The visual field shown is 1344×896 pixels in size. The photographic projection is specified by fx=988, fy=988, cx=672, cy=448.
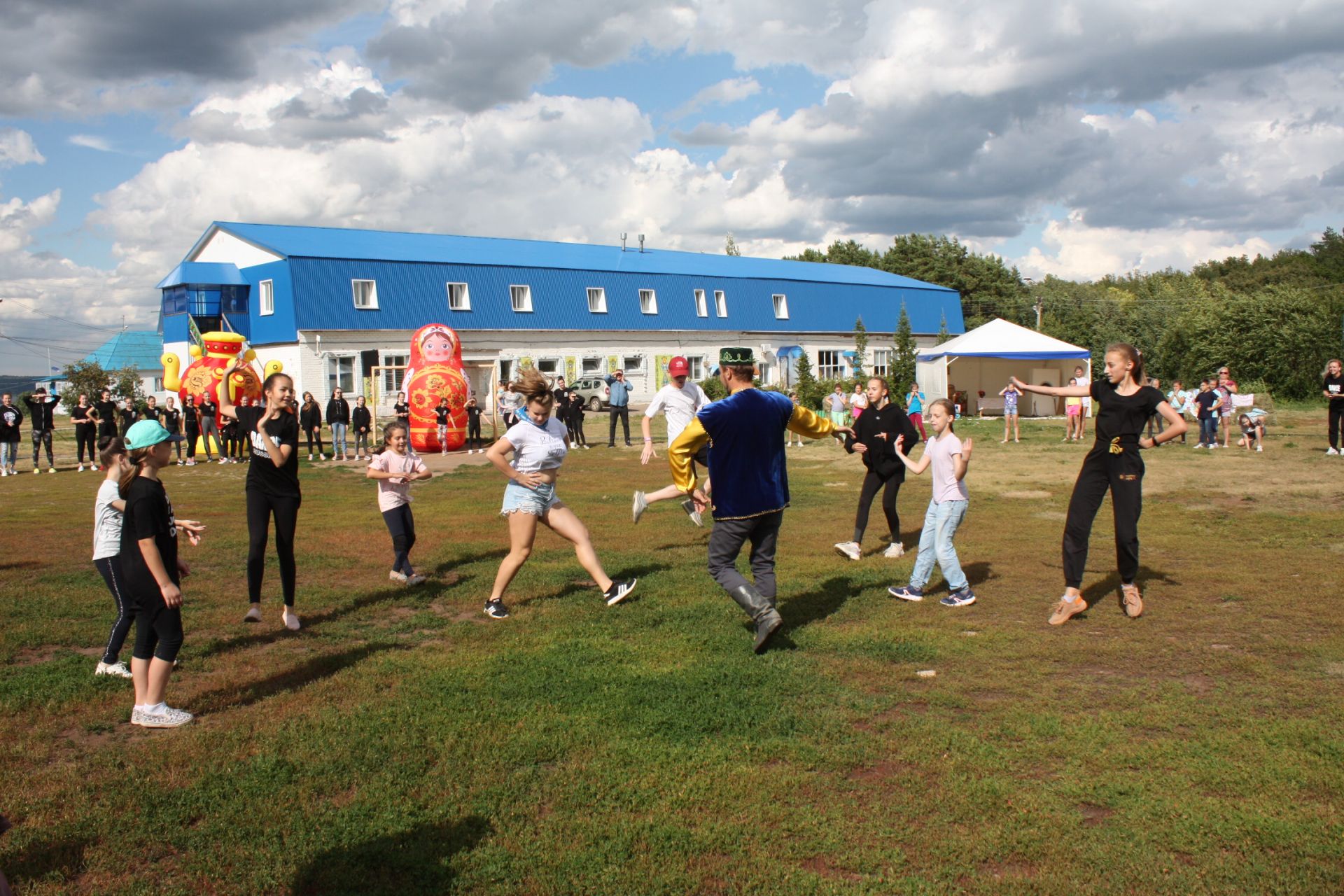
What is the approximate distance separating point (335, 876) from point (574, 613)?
4104mm

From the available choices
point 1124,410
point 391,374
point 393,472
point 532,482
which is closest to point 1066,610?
point 1124,410

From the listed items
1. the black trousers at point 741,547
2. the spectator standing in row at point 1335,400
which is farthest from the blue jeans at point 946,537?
the spectator standing in row at point 1335,400

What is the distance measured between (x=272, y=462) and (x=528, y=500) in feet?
6.47

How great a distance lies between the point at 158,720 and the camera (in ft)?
18.1

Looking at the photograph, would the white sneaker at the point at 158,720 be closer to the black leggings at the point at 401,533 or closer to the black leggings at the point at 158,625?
the black leggings at the point at 158,625

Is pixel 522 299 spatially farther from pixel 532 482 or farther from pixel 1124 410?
pixel 1124 410

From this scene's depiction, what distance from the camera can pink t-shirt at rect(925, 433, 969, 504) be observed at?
8031 millimetres

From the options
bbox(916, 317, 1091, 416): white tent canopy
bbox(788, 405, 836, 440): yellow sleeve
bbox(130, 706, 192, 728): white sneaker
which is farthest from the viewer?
bbox(916, 317, 1091, 416): white tent canopy

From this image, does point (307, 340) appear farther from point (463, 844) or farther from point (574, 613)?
point (463, 844)

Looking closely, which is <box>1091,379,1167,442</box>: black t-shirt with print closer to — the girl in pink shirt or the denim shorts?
the denim shorts

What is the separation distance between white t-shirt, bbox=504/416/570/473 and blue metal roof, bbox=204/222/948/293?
3207 cm

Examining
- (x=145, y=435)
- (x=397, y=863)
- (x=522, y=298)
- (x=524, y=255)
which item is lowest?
(x=397, y=863)

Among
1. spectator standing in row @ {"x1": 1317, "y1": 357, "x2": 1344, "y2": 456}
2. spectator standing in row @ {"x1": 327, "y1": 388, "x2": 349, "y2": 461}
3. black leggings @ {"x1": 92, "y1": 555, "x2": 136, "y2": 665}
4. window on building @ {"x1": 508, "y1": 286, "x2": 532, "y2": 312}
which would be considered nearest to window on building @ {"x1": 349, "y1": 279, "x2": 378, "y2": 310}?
window on building @ {"x1": 508, "y1": 286, "x2": 532, "y2": 312}

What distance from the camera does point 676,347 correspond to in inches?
1900
